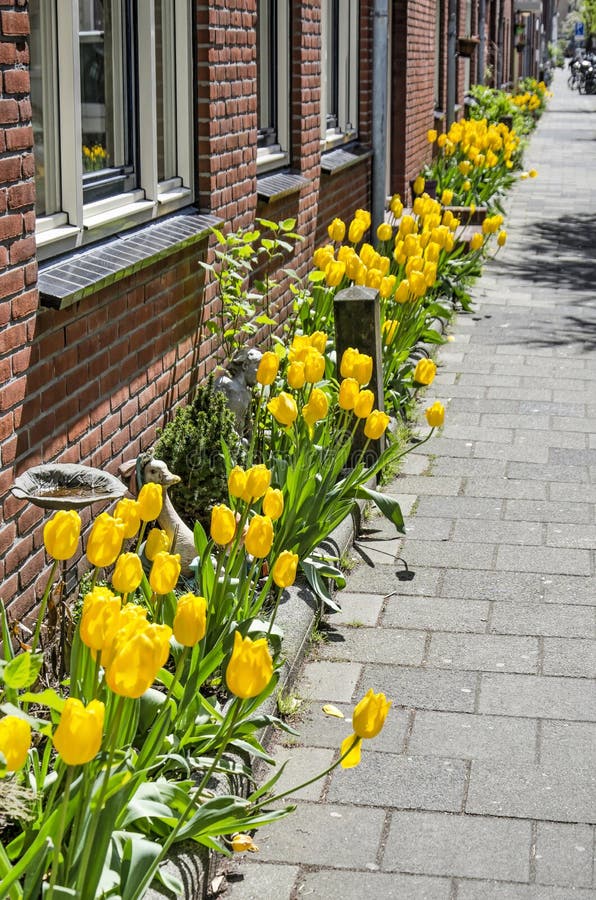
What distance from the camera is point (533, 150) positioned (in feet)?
87.1

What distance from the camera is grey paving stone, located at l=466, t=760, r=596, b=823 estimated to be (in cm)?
333

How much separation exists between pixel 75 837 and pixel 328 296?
499cm

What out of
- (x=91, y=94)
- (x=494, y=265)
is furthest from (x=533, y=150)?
(x=91, y=94)

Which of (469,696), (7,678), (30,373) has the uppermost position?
(30,373)

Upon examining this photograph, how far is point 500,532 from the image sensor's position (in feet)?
18.1

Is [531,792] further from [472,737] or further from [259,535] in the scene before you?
[259,535]

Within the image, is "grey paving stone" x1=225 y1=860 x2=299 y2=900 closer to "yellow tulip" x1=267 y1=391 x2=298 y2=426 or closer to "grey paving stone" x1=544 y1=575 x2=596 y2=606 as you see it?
"yellow tulip" x1=267 y1=391 x2=298 y2=426

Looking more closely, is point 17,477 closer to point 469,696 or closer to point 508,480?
point 469,696

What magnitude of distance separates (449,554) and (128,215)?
1.78 m

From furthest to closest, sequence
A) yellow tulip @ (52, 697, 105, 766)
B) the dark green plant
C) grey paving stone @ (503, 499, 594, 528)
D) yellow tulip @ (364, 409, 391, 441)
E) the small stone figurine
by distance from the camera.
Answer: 1. grey paving stone @ (503, 499, 594, 528)
2. the small stone figurine
3. the dark green plant
4. yellow tulip @ (364, 409, 391, 441)
5. yellow tulip @ (52, 697, 105, 766)

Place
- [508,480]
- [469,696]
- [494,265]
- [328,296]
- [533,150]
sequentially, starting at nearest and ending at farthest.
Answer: [469,696] → [508,480] → [328,296] → [494,265] → [533,150]

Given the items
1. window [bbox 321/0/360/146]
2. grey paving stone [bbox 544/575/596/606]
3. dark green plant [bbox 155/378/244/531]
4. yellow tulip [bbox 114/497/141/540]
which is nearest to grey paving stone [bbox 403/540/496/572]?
grey paving stone [bbox 544/575/596/606]

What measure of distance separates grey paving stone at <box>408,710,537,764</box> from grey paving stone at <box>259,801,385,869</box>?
40 centimetres

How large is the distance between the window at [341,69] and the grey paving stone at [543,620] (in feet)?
17.3
